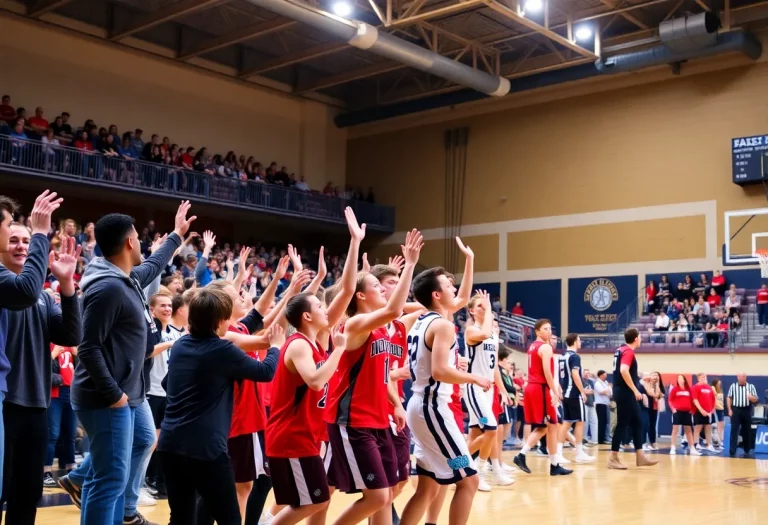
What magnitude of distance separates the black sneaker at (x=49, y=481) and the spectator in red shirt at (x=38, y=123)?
13.9m

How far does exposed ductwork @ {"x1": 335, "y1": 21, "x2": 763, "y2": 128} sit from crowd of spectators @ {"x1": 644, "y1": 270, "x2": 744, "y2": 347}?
566 cm

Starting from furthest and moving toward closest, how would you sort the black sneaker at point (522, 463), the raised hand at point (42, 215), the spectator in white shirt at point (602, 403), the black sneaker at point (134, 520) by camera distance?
the spectator in white shirt at point (602, 403) → the black sneaker at point (522, 463) → the black sneaker at point (134, 520) → the raised hand at point (42, 215)

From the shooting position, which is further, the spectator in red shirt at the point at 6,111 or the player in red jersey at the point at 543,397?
the spectator in red shirt at the point at 6,111

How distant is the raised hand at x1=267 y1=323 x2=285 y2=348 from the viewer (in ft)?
16.3

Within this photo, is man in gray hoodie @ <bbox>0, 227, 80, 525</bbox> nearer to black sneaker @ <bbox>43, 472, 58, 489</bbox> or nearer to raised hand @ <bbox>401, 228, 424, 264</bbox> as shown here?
raised hand @ <bbox>401, 228, 424, 264</bbox>

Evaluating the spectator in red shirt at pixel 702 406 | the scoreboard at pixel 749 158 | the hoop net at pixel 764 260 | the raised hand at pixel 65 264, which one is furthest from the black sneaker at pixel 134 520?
the scoreboard at pixel 749 158

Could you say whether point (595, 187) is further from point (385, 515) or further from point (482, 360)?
point (385, 515)

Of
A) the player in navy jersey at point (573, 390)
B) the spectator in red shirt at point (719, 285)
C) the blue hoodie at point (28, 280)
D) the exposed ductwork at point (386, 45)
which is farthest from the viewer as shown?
the spectator in red shirt at point (719, 285)

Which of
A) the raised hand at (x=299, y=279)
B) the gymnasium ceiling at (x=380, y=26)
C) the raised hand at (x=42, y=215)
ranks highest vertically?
the gymnasium ceiling at (x=380, y=26)

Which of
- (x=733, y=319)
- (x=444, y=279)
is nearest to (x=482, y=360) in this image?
(x=444, y=279)

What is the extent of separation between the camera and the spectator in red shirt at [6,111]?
→ 69.7 feet

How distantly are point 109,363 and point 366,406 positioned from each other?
1531 mm

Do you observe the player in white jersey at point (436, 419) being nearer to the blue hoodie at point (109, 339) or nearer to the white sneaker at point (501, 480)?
the blue hoodie at point (109, 339)

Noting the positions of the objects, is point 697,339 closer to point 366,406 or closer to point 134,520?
point 134,520
